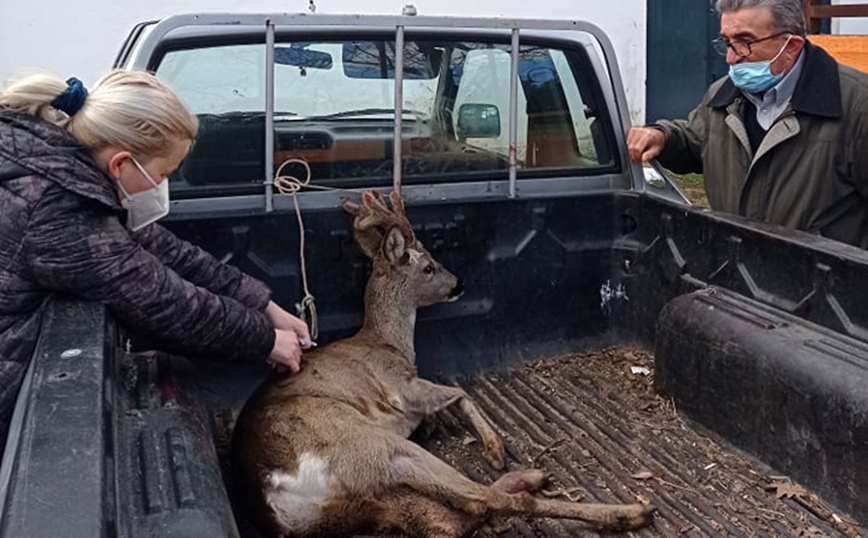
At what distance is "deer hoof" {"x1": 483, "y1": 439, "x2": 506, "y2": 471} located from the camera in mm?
3785

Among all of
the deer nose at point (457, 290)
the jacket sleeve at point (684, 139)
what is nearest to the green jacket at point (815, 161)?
the jacket sleeve at point (684, 139)

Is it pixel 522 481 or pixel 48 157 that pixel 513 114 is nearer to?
pixel 522 481

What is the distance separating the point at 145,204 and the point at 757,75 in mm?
2621

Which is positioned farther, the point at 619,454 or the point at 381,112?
the point at 381,112

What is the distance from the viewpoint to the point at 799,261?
11.6 feet

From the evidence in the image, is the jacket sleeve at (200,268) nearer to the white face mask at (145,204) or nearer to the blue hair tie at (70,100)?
the white face mask at (145,204)

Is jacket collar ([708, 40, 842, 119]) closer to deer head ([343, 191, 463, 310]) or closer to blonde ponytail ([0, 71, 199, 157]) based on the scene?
deer head ([343, 191, 463, 310])

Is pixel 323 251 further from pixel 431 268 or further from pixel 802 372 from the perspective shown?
pixel 802 372

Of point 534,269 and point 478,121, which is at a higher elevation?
point 478,121

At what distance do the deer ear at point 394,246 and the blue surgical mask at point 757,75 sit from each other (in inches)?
62.5

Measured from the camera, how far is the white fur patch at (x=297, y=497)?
315 centimetres

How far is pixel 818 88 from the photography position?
14.0 feet

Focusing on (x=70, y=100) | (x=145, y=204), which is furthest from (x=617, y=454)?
(x=70, y=100)

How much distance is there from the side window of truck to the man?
0.42 meters
